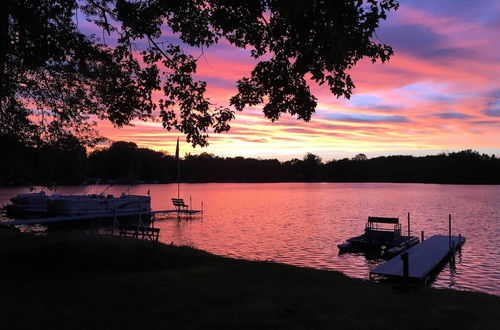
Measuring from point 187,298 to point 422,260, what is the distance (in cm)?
1828

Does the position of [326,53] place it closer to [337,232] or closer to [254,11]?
[254,11]

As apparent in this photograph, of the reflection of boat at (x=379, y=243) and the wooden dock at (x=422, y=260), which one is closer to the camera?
the wooden dock at (x=422, y=260)

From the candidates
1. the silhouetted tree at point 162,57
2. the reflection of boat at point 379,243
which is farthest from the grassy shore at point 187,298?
the reflection of boat at point 379,243

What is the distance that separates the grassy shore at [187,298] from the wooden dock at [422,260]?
5289 millimetres

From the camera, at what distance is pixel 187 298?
988cm

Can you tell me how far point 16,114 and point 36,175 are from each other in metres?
2.74

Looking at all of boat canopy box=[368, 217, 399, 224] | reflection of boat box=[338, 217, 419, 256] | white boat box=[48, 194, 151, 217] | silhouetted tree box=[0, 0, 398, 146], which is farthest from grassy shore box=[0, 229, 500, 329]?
white boat box=[48, 194, 151, 217]

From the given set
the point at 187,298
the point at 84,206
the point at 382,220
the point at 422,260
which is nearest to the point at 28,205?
the point at 84,206

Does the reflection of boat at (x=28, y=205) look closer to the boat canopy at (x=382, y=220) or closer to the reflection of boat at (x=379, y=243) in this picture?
the reflection of boat at (x=379, y=243)

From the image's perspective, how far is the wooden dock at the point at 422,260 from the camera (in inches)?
783

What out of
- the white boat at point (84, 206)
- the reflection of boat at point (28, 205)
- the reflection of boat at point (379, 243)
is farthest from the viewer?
the reflection of boat at point (28, 205)

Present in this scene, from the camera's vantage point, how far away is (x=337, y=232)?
4075 centimetres

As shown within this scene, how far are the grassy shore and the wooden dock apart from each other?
208 inches

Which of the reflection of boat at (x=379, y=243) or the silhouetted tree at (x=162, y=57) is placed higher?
the silhouetted tree at (x=162, y=57)
